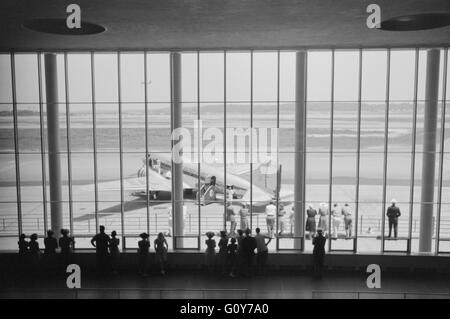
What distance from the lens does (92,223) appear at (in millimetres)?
29938

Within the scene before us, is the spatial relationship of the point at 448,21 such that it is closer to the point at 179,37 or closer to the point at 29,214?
the point at 179,37

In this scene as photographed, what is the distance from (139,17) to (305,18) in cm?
327

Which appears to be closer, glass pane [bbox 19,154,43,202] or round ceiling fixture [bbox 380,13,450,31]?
round ceiling fixture [bbox 380,13,450,31]

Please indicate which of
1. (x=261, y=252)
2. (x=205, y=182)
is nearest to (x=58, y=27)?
(x=261, y=252)

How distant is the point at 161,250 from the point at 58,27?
589cm

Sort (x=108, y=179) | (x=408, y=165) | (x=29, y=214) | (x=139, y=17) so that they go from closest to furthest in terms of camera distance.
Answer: (x=139, y=17) → (x=29, y=214) → (x=108, y=179) → (x=408, y=165)

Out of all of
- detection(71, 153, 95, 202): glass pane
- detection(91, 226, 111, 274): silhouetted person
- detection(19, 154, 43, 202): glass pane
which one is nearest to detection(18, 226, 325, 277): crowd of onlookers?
detection(91, 226, 111, 274): silhouetted person

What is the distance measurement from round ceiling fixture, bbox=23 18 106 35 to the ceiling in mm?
240

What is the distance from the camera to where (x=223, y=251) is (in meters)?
10.7

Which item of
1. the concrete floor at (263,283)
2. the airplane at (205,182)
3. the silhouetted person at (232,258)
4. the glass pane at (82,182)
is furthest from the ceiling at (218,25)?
the glass pane at (82,182)

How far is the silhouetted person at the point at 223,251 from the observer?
10516 millimetres

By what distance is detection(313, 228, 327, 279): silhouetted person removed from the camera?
10.3 m

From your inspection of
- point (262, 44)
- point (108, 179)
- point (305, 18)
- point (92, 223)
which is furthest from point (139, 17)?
point (108, 179)

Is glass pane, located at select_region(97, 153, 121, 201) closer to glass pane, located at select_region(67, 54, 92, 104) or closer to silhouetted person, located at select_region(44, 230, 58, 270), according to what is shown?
glass pane, located at select_region(67, 54, 92, 104)
